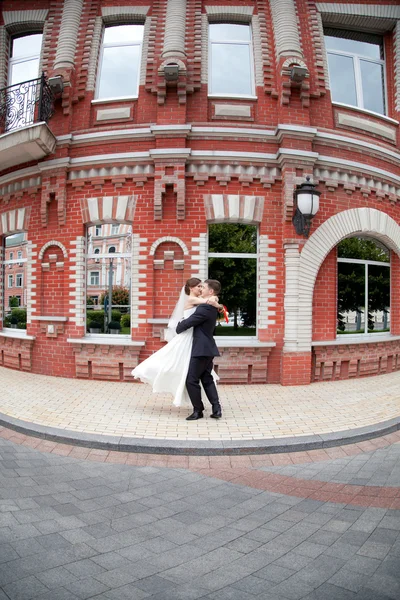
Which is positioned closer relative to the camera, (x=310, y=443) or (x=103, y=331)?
(x=310, y=443)

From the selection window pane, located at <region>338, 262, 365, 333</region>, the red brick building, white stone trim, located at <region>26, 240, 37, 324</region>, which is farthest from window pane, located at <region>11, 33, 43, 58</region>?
window pane, located at <region>338, 262, 365, 333</region>

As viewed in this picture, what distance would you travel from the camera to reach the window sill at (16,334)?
923 centimetres

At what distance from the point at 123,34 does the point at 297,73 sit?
424 cm

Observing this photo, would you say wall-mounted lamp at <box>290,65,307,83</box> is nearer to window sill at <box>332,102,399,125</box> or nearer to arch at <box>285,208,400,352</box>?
window sill at <box>332,102,399,125</box>

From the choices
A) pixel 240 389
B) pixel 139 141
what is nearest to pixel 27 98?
pixel 139 141

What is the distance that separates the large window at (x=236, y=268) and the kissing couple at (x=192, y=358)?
250cm

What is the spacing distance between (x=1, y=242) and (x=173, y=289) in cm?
528

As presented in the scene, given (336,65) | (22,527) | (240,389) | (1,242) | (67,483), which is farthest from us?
(1,242)

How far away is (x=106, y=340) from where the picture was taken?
852cm

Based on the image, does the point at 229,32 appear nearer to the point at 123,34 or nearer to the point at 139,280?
the point at 123,34

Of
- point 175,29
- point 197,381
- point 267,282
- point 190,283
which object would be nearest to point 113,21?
point 175,29

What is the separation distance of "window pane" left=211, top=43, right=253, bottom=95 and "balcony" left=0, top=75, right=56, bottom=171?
12.1 ft

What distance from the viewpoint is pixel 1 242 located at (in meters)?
10.4

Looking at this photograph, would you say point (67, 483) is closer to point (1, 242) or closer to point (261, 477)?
point (261, 477)
